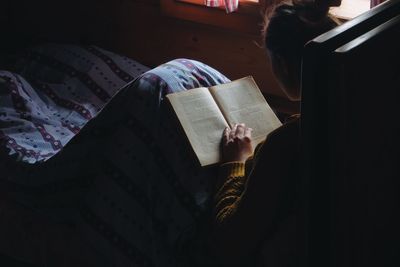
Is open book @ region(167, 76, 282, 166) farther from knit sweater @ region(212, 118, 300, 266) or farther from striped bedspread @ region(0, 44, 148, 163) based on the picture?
striped bedspread @ region(0, 44, 148, 163)

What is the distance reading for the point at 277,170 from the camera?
123 cm

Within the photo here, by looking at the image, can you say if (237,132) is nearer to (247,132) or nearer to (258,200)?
(247,132)

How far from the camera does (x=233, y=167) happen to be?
1.49m

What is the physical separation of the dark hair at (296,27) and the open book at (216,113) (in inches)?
14.0

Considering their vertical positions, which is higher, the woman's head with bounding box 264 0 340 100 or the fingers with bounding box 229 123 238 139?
the woman's head with bounding box 264 0 340 100

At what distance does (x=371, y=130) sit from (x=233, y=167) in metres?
0.50

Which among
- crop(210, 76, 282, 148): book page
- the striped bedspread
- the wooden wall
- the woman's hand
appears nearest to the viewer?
the woman's hand

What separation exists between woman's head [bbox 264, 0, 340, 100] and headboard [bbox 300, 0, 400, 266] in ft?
0.47

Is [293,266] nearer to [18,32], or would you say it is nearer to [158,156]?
[158,156]

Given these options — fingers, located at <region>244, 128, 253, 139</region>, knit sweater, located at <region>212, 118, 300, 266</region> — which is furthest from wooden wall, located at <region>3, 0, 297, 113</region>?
knit sweater, located at <region>212, 118, 300, 266</region>

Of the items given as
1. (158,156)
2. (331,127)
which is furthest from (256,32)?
Result: (331,127)

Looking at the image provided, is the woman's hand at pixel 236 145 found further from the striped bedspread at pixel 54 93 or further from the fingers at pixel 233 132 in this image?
the striped bedspread at pixel 54 93

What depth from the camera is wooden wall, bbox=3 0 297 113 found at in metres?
2.25

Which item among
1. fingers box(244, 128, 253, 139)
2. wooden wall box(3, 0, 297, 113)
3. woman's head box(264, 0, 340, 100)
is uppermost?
woman's head box(264, 0, 340, 100)
